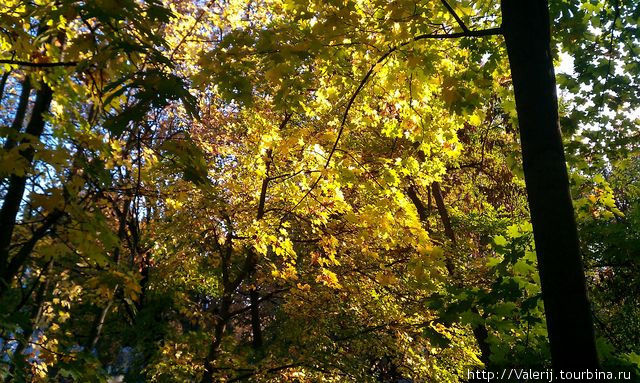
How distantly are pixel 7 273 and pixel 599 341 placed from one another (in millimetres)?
5016

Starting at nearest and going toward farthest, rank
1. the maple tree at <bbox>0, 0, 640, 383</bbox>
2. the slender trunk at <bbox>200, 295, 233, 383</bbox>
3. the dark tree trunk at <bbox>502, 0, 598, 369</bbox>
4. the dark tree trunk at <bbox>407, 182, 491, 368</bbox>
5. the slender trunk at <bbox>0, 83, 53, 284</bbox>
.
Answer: the dark tree trunk at <bbox>502, 0, 598, 369</bbox>, the maple tree at <bbox>0, 0, 640, 383</bbox>, the slender trunk at <bbox>0, 83, 53, 284</bbox>, the slender trunk at <bbox>200, 295, 233, 383</bbox>, the dark tree trunk at <bbox>407, 182, 491, 368</bbox>

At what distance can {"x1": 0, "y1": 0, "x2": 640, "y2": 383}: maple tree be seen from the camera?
2230 mm

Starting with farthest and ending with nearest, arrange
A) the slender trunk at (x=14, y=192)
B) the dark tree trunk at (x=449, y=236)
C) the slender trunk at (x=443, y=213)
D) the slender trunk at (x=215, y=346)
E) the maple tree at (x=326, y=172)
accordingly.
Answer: the slender trunk at (x=443, y=213) < the dark tree trunk at (x=449, y=236) < the slender trunk at (x=215, y=346) < the slender trunk at (x=14, y=192) < the maple tree at (x=326, y=172)

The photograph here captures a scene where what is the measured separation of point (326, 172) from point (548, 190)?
3.42m

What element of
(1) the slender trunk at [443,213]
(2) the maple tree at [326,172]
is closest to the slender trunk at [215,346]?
(2) the maple tree at [326,172]

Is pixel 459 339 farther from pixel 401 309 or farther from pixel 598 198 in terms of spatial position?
pixel 598 198

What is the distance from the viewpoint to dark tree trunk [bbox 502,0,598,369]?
1953 millimetres

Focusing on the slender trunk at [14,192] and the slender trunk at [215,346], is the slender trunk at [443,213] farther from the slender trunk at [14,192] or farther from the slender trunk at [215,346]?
the slender trunk at [14,192]

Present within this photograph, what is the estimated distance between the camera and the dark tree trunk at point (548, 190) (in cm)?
195

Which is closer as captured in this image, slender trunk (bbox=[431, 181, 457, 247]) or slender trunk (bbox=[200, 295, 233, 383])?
slender trunk (bbox=[200, 295, 233, 383])

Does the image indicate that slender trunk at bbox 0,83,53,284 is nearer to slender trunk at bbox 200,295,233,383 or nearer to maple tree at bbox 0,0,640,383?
maple tree at bbox 0,0,640,383

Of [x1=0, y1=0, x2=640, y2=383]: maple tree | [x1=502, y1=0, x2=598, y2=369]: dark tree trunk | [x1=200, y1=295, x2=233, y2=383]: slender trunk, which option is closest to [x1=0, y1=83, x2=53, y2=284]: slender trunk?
[x1=0, y1=0, x2=640, y2=383]: maple tree

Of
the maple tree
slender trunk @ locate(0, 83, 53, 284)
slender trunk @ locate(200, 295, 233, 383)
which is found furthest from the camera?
slender trunk @ locate(200, 295, 233, 383)

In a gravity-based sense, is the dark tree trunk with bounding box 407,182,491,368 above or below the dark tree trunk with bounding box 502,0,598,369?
above
